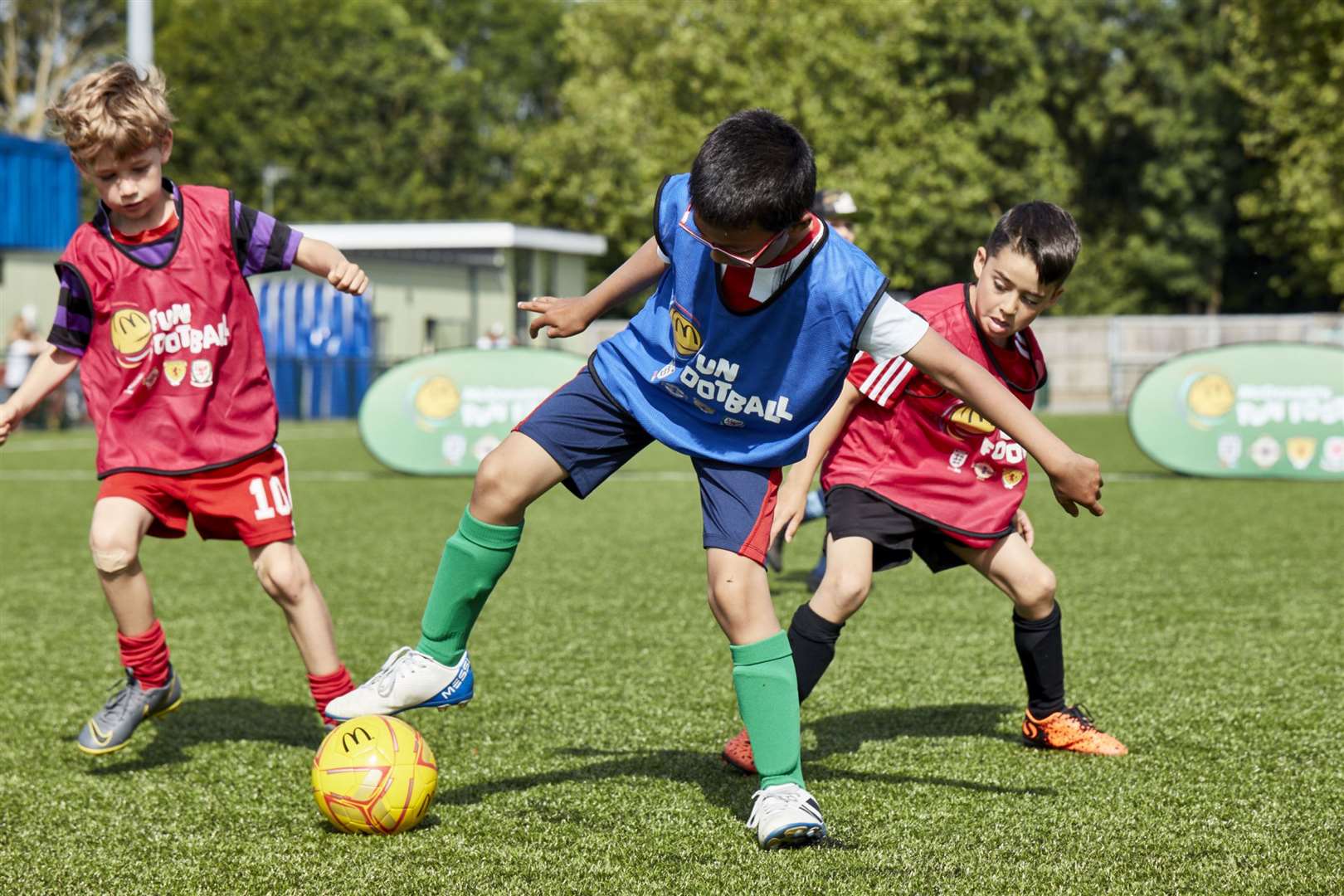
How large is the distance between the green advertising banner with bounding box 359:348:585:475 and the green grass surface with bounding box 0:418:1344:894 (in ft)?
20.0

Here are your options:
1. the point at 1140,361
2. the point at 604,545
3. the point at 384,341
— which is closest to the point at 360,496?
the point at 604,545

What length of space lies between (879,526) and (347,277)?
1.60 m

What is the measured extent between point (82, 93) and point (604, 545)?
6.29 meters

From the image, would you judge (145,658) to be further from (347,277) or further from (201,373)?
(347,277)

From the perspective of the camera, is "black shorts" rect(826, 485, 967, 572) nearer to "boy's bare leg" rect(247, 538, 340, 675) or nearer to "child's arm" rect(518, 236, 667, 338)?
"child's arm" rect(518, 236, 667, 338)

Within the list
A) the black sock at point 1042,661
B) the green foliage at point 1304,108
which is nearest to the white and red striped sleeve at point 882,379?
the black sock at point 1042,661

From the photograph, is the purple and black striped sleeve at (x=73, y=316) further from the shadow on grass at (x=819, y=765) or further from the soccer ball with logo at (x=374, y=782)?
the shadow on grass at (x=819, y=765)

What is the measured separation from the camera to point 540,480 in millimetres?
3580

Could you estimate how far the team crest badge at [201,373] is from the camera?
4148mm

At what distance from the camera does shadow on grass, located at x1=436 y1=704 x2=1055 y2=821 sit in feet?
12.9

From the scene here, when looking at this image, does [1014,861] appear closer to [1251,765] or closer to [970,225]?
[1251,765]

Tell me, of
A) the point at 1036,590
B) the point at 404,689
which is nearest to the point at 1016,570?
the point at 1036,590

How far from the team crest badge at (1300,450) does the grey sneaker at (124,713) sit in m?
12.3

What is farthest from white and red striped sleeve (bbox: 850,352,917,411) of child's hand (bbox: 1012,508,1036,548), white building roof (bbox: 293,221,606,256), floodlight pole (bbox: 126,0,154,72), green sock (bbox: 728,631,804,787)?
white building roof (bbox: 293,221,606,256)
